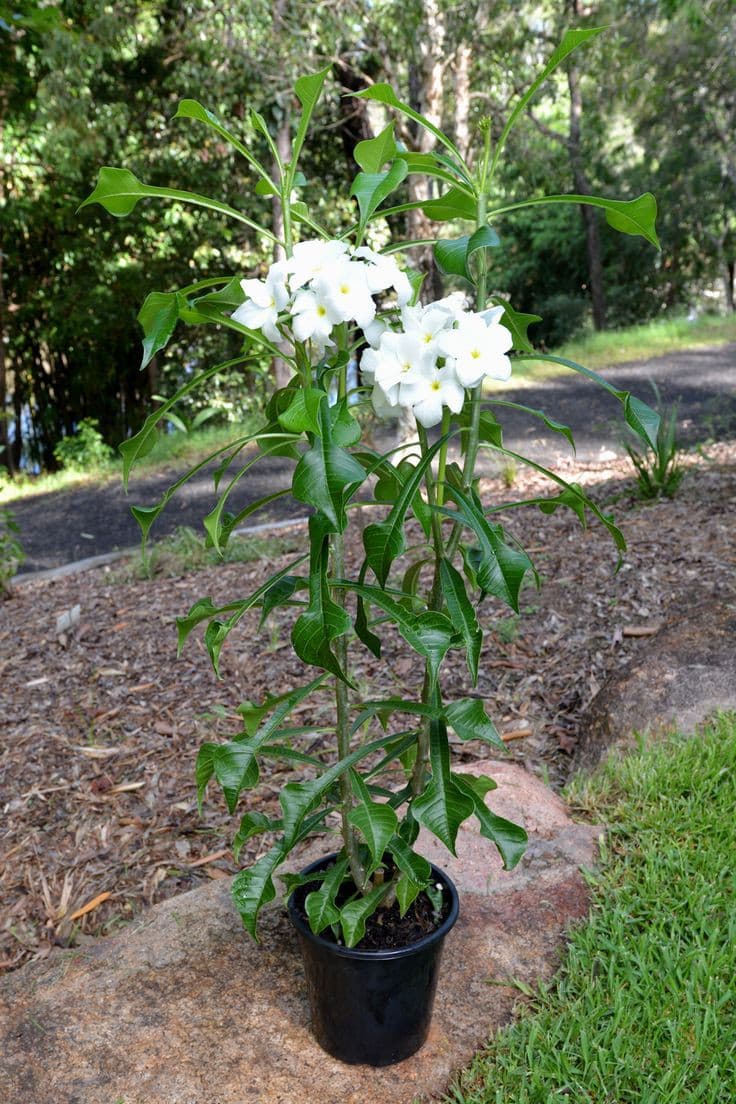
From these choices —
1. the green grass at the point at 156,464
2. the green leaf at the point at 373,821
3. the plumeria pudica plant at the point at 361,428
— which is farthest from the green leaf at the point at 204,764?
the green grass at the point at 156,464

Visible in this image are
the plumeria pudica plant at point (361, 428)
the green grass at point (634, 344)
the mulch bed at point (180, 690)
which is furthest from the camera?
the green grass at point (634, 344)

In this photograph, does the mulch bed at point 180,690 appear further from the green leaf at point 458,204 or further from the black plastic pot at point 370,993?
the green leaf at point 458,204

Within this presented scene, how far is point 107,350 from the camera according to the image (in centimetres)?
1091

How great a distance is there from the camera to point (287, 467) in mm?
7109

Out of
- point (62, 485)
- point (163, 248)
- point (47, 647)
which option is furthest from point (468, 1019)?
point (163, 248)

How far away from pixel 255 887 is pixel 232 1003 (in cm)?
46

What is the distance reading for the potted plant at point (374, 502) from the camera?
1.28m

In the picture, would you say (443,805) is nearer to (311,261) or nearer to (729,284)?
(311,261)

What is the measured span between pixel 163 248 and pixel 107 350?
61.0 inches

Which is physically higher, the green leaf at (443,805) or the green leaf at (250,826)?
the green leaf at (443,805)

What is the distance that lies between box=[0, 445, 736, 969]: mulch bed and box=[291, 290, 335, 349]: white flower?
5.82 ft

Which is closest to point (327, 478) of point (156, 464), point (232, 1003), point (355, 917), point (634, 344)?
point (355, 917)

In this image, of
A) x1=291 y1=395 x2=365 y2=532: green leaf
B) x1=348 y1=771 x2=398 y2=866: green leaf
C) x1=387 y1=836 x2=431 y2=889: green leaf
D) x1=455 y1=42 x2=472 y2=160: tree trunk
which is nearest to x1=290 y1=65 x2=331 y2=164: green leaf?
x1=291 y1=395 x2=365 y2=532: green leaf

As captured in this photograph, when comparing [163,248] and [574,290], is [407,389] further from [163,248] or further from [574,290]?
[574,290]
